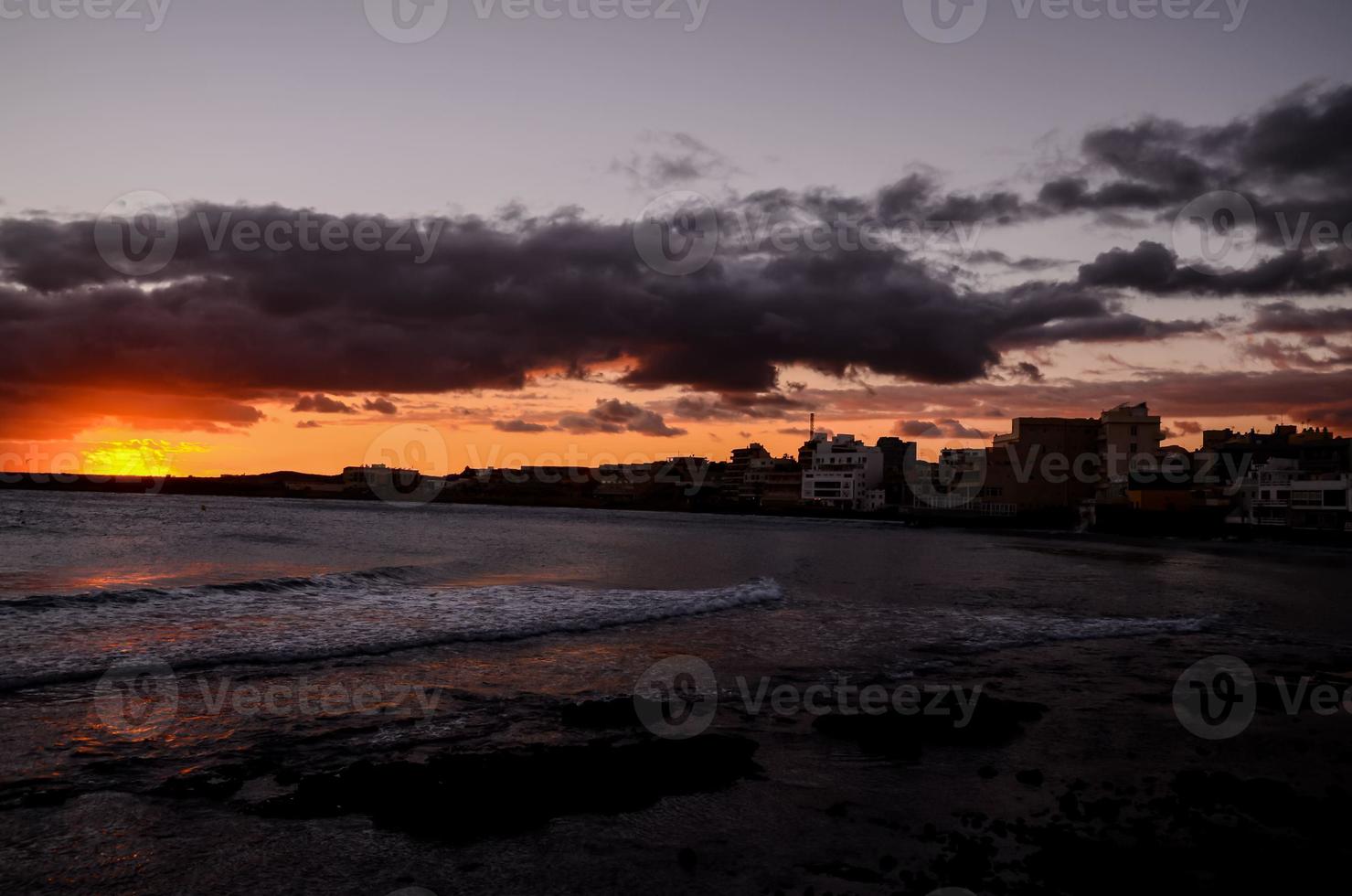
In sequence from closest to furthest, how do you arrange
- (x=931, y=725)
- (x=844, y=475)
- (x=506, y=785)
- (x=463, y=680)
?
(x=506, y=785) → (x=931, y=725) → (x=463, y=680) → (x=844, y=475)

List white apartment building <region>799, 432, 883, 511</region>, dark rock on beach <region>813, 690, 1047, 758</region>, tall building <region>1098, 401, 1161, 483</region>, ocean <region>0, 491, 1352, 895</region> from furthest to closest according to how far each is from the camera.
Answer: white apartment building <region>799, 432, 883, 511</region> < tall building <region>1098, 401, 1161, 483</region> < dark rock on beach <region>813, 690, 1047, 758</region> < ocean <region>0, 491, 1352, 895</region>

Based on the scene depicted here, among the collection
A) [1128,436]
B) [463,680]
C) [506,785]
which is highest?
[1128,436]

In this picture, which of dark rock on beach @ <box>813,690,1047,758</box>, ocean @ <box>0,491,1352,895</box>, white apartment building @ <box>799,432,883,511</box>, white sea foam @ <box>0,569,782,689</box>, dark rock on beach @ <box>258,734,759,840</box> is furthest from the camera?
white apartment building @ <box>799,432,883,511</box>

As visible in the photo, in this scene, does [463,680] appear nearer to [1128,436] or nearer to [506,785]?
[506,785]

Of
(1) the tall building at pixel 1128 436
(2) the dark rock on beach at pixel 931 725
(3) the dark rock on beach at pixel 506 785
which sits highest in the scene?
(1) the tall building at pixel 1128 436

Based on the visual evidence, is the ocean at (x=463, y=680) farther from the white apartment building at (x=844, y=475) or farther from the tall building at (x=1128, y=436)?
the white apartment building at (x=844, y=475)

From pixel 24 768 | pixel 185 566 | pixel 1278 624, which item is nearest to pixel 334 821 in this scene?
pixel 24 768

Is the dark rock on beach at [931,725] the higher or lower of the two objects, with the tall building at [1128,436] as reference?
lower

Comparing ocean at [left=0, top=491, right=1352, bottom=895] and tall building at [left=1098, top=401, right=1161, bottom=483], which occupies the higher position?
tall building at [left=1098, top=401, right=1161, bottom=483]

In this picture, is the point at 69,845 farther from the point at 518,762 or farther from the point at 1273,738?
the point at 1273,738

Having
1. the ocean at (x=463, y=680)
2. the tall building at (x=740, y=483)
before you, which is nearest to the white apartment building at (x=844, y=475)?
the tall building at (x=740, y=483)

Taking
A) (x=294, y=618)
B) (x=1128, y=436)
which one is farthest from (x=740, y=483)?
(x=294, y=618)

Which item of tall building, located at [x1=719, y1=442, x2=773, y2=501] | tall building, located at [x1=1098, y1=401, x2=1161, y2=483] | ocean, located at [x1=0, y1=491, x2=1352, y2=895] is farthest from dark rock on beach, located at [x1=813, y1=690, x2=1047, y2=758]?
tall building, located at [x1=719, y1=442, x2=773, y2=501]

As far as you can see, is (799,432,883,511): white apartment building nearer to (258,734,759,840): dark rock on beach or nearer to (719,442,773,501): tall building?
(719,442,773,501): tall building
